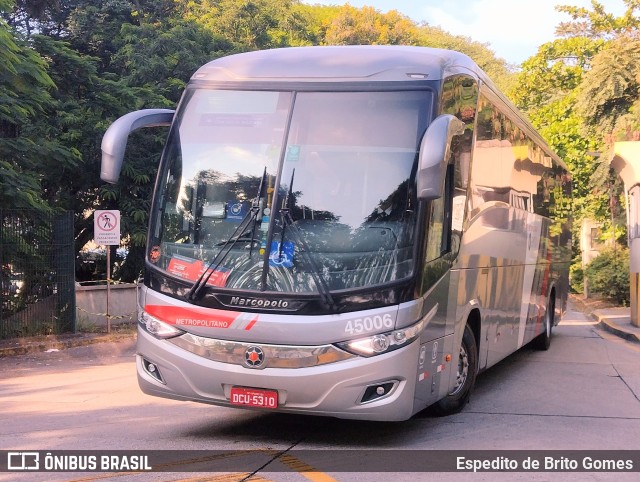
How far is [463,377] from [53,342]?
10089 mm

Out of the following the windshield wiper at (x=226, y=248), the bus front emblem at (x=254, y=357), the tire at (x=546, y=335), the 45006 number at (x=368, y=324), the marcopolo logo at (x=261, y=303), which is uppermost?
the windshield wiper at (x=226, y=248)

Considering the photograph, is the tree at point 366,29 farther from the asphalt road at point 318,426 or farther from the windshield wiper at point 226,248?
the windshield wiper at point 226,248

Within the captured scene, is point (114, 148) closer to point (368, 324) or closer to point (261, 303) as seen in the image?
point (261, 303)

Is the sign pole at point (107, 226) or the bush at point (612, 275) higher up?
the sign pole at point (107, 226)

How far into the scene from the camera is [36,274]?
58.4ft

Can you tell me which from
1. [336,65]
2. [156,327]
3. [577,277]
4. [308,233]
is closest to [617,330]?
[336,65]

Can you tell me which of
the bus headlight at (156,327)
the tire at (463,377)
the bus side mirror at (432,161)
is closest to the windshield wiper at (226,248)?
the bus headlight at (156,327)

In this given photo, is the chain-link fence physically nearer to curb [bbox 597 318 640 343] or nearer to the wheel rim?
the wheel rim

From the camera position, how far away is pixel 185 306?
294 inches

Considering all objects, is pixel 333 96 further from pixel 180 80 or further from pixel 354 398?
pixel 180 80

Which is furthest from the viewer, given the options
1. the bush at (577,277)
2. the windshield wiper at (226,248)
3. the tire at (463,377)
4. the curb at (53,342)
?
the bush at (577,277)

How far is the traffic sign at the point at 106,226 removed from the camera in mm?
18547

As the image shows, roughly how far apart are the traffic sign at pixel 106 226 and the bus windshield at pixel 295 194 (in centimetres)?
1105

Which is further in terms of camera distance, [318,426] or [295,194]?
[318,426]
